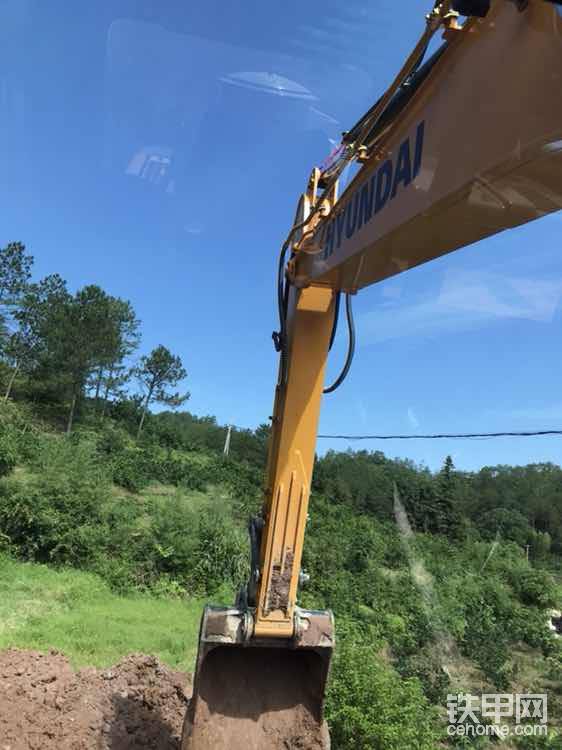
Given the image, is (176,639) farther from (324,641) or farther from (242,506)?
(242,506)

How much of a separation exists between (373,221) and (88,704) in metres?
4.71

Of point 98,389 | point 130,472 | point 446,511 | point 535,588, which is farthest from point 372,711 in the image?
point 98,389

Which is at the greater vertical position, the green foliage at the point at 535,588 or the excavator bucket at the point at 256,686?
the excavator bucket at the point at 256,686

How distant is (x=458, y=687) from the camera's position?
8188 mm

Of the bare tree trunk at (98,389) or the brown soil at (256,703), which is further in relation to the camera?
the bare tree trunk at (98,389)

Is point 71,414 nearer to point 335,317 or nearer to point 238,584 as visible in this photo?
point 238,584

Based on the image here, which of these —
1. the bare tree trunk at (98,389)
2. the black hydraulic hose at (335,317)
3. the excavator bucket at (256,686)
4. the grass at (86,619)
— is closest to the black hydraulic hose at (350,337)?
the black hydraulic hose at (335,317)

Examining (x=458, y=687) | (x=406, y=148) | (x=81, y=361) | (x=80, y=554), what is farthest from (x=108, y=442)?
(x=406, y=148)

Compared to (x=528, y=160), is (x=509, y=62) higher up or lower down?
higher up

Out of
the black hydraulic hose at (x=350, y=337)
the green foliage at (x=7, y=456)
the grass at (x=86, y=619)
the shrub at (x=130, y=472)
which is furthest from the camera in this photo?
the shrub at (x=130, y=472)

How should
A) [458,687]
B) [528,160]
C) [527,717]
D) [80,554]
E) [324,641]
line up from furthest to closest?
[80,554]
[458,687]
[527,717]
[324,641]
[528,160]

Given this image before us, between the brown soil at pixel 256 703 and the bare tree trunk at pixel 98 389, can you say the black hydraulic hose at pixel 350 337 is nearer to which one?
the brown soil at pixel 256 703

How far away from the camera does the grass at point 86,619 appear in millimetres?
7793

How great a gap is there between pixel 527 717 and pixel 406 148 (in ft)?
26.0
